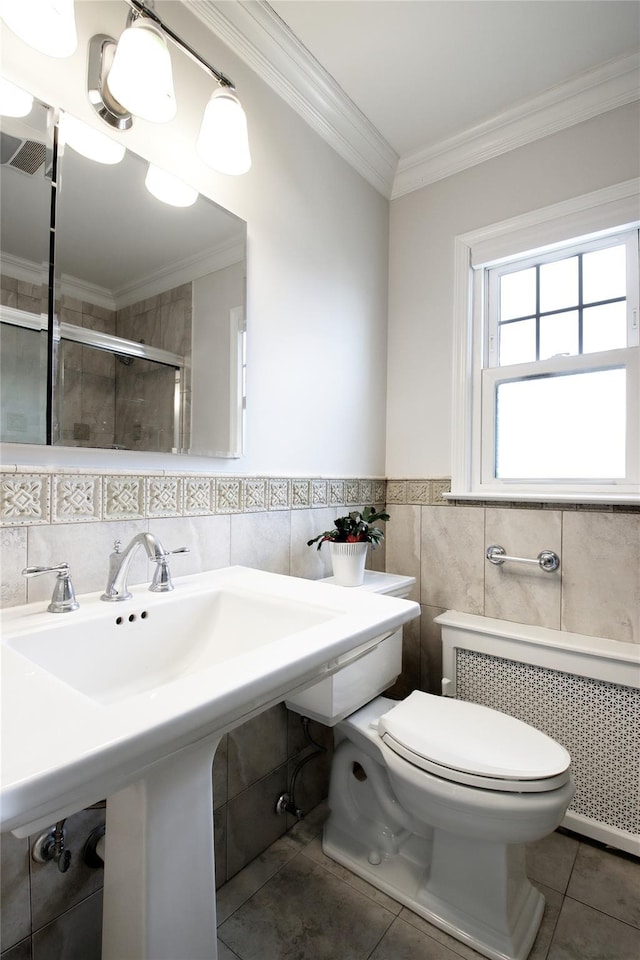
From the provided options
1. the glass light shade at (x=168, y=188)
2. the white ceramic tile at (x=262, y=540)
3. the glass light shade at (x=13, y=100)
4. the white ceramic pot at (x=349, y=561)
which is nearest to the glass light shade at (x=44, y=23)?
the glass light shade at (x=13, y=100)

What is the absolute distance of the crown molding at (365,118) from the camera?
1.35 meters

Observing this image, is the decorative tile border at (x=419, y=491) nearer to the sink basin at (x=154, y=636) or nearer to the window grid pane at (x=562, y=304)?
the window grid pane at (x=562, y=304)

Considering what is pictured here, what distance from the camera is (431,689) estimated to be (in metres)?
1.87

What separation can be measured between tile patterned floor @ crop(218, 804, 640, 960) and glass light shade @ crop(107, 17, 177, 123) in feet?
6.36

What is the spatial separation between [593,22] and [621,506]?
1443 mm

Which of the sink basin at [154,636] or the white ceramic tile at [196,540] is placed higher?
the white ceramic tile at [196,540]

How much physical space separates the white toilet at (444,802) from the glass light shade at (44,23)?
4.97 feet

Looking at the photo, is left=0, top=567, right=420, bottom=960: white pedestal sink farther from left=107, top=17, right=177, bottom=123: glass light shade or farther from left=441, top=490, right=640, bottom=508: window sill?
left=107, top=17, right=177, bottom=123: glass light shade

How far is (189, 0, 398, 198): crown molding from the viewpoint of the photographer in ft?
4.28

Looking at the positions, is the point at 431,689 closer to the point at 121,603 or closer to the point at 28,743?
the point at 121,603

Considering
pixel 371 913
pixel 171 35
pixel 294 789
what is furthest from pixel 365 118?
pixel 371 913

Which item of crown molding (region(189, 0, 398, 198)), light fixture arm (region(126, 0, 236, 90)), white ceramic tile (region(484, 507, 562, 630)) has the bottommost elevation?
white ceramic tile (region(484, 507, 562, 630))

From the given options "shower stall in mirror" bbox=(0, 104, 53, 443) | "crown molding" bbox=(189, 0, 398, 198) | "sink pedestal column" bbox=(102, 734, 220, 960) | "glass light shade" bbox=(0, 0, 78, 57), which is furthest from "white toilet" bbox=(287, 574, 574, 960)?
"crown molding" bbox=(189, 0, 398, 198)

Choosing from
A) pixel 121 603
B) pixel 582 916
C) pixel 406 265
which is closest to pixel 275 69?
pixel 406 265
